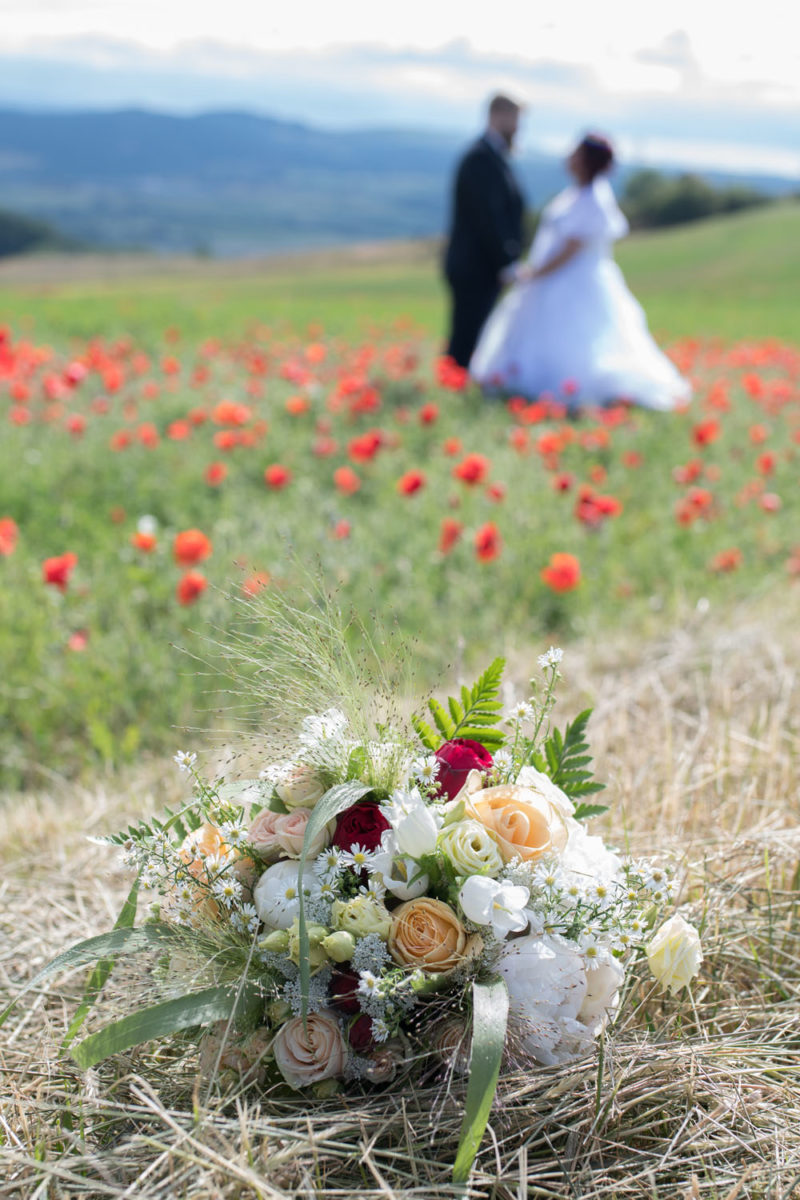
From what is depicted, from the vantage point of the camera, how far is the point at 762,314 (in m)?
23.2

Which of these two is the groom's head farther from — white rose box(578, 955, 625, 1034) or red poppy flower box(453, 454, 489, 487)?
white rose box(578, 955, 625, 1034)

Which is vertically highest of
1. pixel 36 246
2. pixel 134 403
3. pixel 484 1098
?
pixel 484 1098

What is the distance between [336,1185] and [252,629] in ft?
9.68

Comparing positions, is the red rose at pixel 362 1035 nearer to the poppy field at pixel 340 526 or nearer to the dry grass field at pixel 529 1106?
the dry grass field at pixel 529 1106

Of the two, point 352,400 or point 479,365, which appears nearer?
point 352,400

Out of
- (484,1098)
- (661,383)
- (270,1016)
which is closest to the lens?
(484,1098)

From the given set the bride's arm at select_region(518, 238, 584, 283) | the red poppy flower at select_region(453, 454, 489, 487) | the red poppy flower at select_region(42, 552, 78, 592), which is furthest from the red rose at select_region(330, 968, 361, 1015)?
the bride's arm at select_region(518, 238, 584, 283)

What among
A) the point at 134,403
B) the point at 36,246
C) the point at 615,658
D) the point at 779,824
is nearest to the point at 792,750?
the point at 779,824

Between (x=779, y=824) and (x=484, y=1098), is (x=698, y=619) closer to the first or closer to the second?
(x=779, y=824)

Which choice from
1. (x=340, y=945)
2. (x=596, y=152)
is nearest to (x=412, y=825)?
(x=340, y=945)

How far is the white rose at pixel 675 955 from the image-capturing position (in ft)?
5.40

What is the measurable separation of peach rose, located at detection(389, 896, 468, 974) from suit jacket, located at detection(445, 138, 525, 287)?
27.6 feet

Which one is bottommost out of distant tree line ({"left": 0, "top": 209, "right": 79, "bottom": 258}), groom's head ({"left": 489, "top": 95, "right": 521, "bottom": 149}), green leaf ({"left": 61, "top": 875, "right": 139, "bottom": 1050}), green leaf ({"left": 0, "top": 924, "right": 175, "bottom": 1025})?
distant tree line ({"left": 0, "top": 209, "right": 79, "bottom": 258})

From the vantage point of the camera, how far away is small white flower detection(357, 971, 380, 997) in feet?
4.49
